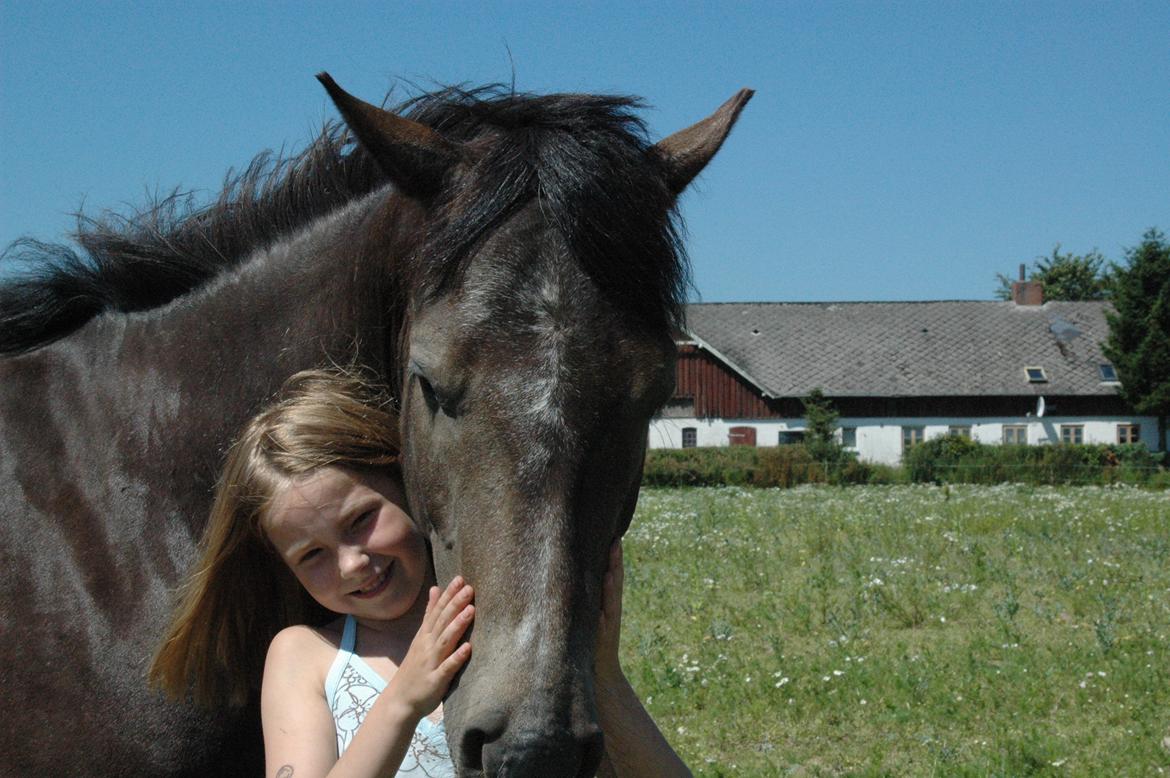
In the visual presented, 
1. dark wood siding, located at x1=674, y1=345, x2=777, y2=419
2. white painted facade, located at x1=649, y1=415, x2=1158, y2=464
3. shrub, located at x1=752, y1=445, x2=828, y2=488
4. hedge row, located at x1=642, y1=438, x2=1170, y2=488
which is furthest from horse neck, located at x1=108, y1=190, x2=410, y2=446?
dark wood siding, located at x1=674, y1=345, x2=777, y2=419

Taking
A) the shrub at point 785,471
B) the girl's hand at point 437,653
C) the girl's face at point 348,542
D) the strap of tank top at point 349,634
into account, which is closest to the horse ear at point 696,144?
the girl's face at point 348,542

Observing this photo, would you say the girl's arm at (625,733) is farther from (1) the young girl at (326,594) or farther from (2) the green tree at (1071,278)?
(2) the green tree at (1071,278)

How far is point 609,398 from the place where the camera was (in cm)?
221

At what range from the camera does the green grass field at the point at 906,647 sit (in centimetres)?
583

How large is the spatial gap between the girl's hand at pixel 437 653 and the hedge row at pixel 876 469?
26.8 metres

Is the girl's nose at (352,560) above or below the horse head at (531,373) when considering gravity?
below

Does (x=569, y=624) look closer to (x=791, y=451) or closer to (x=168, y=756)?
(x=168, y=756)

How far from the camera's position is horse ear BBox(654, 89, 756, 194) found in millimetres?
2723

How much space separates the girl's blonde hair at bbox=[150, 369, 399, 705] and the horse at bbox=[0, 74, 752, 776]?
10 cm

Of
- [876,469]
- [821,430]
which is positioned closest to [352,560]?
[876,469]

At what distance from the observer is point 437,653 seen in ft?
6.91

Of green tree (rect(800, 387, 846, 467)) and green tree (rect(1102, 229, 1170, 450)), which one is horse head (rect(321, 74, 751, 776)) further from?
green tree (rect(1102, 229, 1170, 450))

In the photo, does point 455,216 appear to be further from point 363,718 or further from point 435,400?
point 363,718

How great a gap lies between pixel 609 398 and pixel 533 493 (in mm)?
265
